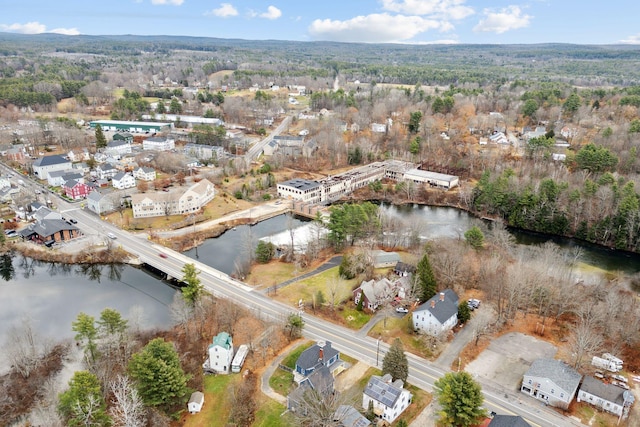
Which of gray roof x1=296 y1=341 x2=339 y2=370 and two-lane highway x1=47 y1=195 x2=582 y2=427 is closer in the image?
two-lane highway x1=47 y1=195 x2=582 y2=427

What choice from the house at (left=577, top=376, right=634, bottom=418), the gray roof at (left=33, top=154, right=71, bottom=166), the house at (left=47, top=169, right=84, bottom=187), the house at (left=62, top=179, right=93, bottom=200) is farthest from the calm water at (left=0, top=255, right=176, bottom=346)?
the house at (left=577, top=376, right=634, bottom=418)

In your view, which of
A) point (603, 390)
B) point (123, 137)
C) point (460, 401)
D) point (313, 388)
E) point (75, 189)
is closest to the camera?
point (460, 401)

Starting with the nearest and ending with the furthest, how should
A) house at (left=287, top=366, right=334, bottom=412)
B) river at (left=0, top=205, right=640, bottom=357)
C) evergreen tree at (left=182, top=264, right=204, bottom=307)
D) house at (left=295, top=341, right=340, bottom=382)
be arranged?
1. house at (left=287, top=366, right=334, bottom=412)
2. house at (left=295, top=341, right=340, bottom=382)
3. evergreen tree at (left=182, top=264, right=204, bottom=307)
4. river at (left=0, top=205, right=640, bottom=357)

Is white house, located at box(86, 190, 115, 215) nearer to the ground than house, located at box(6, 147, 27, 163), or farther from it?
nearer to the ground

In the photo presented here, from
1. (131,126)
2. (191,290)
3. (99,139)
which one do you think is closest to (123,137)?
(99,139)

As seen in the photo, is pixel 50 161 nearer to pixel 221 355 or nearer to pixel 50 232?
pixel 50 232

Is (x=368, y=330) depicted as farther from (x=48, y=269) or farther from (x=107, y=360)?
(x=48, y=269)

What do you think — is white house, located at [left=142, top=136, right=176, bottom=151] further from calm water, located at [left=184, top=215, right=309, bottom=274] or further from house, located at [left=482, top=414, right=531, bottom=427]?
house, located at [left=482, top=414, right=531, bottom=427]

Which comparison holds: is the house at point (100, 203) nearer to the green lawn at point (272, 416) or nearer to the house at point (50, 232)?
the house at point (50, 232)
